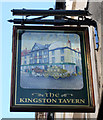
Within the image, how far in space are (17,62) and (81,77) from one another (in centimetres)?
121

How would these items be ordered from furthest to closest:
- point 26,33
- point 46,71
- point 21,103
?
point 26,33, point 46,71, point 21,103

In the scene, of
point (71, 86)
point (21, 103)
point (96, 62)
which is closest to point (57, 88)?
point (71, 86)

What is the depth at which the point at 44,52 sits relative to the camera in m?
4.81

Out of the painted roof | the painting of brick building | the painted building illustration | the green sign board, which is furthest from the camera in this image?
the painted roof

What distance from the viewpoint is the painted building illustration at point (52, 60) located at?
4648 mm

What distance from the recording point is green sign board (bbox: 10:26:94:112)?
4328 mm

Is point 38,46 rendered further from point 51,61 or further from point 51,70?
point 51,70

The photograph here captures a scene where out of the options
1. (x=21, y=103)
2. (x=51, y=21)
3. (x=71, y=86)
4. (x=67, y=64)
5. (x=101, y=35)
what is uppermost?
(x=51, y=21)

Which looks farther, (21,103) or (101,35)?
(101,35)

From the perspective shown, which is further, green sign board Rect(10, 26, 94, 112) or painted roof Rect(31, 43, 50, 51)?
painted roof Rect(31, 43, 50, 51)

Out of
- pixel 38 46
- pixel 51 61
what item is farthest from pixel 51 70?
pixel 38 46

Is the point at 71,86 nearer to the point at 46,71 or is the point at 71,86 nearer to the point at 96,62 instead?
the point at 46,71

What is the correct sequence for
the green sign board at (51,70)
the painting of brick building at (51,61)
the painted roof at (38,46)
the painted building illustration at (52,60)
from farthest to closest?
the painted roof at (38,46) → the painted building illustration at (52,60) → the painting of brick building at (51,61) → the green sign board at (51,70)

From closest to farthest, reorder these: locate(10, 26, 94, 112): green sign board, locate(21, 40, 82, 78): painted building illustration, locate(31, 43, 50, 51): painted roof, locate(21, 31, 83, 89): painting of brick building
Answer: locate(10, 26, 94, 112): green sign board → locate(21, 31, 83, 89): painting of brick building → locate(21, 40, 82, 78): painted building illustration → locate(31, 43, 50, 51): painted roof
